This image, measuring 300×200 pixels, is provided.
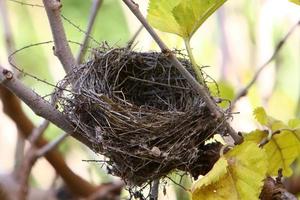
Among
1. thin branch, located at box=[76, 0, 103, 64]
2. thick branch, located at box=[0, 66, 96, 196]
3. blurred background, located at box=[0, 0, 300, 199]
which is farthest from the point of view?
blurred background, located at box=[0, 0, 300, 199]

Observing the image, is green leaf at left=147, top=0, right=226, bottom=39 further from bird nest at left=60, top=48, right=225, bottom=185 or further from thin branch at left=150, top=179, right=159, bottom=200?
thin branch at left=150, top=179, right=159, bottom=200

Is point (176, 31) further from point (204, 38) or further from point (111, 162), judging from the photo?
point (204, 38)

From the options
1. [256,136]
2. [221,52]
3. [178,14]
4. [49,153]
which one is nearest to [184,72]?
[178,14]

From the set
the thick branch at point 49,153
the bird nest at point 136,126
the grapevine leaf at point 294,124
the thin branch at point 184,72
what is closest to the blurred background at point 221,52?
the thick branch at point 49,153

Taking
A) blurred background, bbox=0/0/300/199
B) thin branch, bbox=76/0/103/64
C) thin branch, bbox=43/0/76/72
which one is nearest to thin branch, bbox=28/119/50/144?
thin branch, bbox=76/0/103/64

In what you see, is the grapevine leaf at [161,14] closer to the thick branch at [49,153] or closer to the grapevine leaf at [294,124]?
the grapevine leaf at [294,124]

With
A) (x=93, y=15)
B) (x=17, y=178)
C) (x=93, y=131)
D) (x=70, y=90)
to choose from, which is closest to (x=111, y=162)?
(x=93, y=131)

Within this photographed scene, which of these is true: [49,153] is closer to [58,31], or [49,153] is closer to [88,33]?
[88,33]
